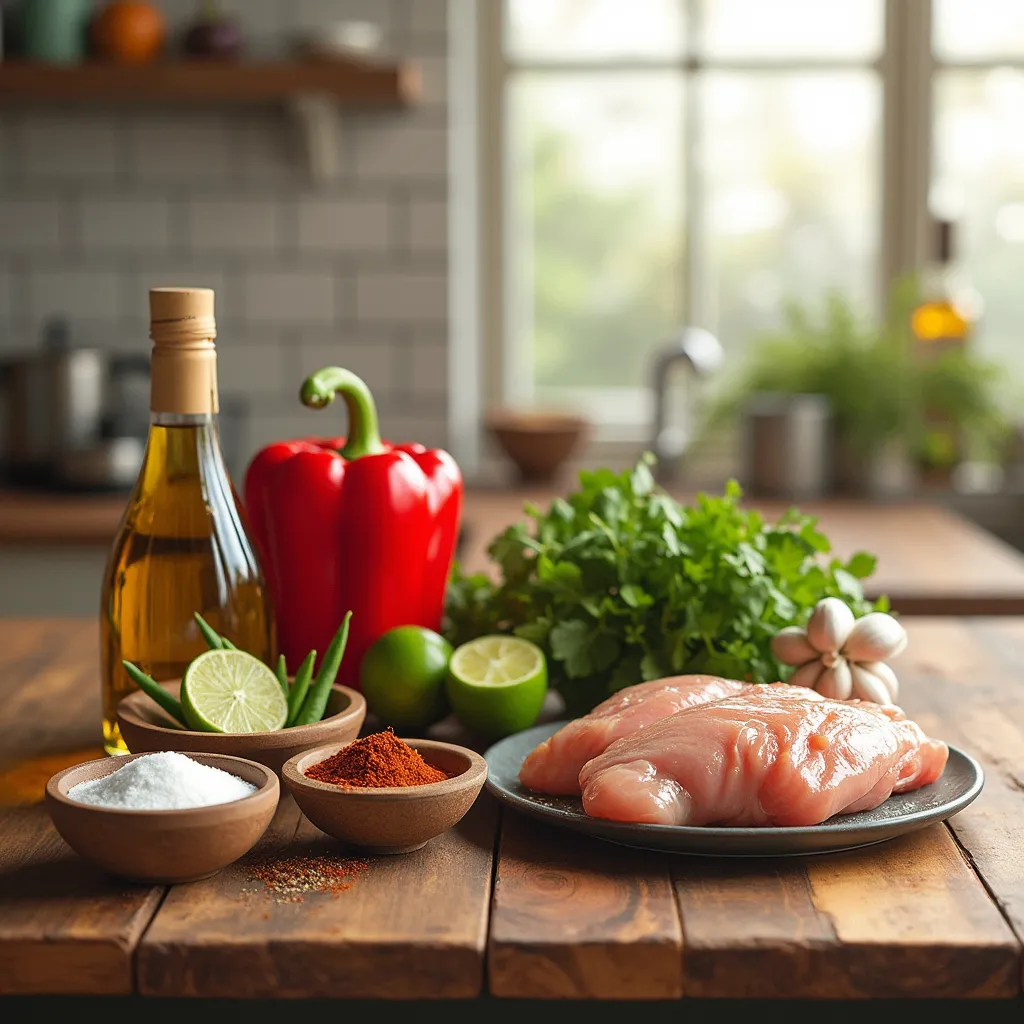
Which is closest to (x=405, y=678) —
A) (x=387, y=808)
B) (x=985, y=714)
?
(x=387, y=808)

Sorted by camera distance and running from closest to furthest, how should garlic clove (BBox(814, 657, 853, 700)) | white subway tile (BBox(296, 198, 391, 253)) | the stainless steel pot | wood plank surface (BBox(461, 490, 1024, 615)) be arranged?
garlic clove (BBox(814, 657, 853, 700))
wood plank surface (BBox(461, 490, 1024, 615))
the stainless steel pot
white subway tile (BBox(296, 198, 391, 253))

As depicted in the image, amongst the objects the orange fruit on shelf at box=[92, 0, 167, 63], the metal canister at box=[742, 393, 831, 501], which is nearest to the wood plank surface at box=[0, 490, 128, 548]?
the orange fruit on shelf at box=[92, 0, 167, 63]

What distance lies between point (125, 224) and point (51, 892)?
8.39 ft

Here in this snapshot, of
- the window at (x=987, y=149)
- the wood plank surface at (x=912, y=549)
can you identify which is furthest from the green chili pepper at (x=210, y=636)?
the window at (x=987, y=149)

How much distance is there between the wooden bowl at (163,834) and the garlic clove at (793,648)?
433 mm

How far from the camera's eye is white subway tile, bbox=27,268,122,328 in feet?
10.5

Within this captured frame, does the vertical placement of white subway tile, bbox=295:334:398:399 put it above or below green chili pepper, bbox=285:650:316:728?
above

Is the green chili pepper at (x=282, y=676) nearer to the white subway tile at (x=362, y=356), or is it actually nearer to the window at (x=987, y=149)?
the white subway tile at (x=362, y=356)

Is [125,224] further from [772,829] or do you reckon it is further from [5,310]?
[772,829]

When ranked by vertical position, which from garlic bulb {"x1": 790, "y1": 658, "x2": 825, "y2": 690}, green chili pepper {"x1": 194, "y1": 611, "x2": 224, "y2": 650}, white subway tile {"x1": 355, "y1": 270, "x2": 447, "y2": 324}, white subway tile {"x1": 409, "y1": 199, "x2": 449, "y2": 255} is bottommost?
garlic bulb {"x1": 790, "y1": 658, "x2": 825, "y2": 690}

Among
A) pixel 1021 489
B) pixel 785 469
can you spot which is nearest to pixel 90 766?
pixel 785 469

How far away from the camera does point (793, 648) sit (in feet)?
3.64

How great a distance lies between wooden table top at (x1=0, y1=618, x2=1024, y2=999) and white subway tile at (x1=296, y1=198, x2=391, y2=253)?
91.8 inches

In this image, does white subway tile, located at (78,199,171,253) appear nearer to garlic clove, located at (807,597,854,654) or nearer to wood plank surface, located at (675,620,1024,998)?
garlic clove, located at (807,597,854,654)
